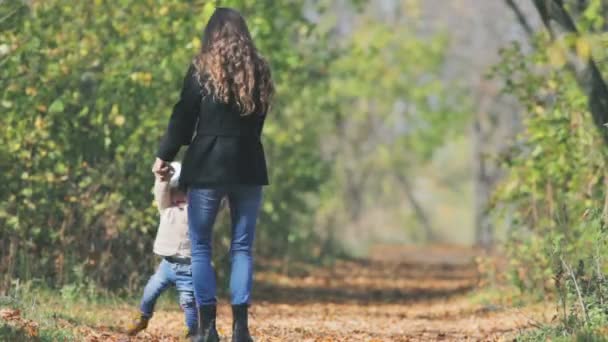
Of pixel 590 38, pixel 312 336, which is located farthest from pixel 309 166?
pixel 590 38

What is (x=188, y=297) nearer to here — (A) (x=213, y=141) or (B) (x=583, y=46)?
(A) (x=213, y=141)

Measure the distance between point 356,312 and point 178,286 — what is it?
548 centimetres

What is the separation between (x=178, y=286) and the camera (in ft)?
27.5

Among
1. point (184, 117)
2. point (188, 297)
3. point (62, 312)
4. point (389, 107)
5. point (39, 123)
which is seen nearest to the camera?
point (184, 117)

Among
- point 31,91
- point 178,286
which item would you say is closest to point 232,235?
point 178,286

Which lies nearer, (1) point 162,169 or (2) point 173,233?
(1) point 162,169

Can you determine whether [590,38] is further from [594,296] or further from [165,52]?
[165,52]

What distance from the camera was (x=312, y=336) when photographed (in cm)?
944

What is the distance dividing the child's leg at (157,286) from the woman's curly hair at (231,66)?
1547 millimetres

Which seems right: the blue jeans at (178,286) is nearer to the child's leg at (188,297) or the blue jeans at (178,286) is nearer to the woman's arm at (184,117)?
the child's leg at (188,297)

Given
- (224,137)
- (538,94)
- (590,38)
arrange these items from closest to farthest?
(590,38) < (224,137) < (538,94)

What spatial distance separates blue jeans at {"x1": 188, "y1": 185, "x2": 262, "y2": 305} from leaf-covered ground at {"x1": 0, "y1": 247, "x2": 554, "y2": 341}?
3.42 ft

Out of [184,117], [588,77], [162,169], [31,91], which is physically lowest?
[162,169]

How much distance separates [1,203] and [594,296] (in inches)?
213
